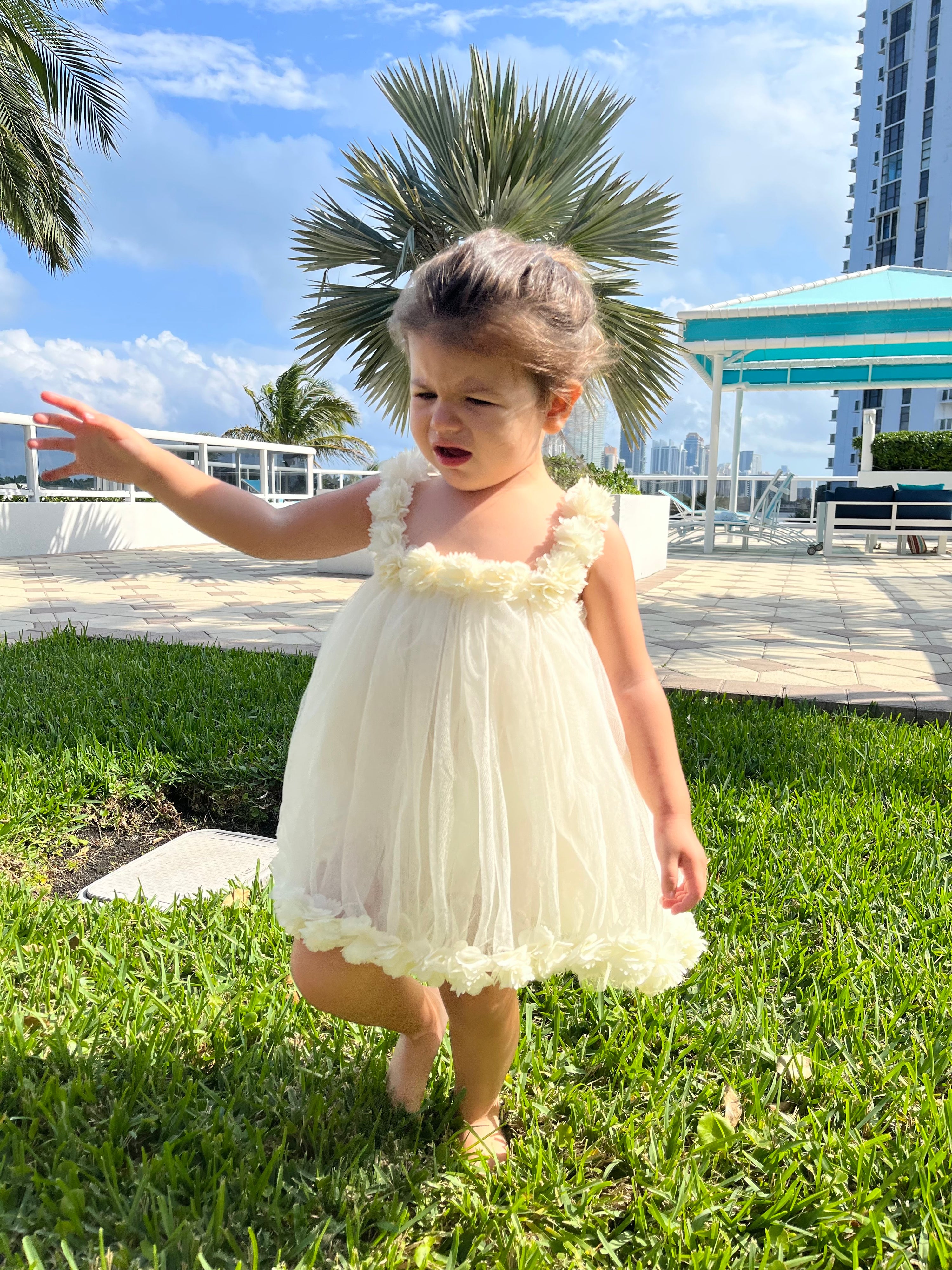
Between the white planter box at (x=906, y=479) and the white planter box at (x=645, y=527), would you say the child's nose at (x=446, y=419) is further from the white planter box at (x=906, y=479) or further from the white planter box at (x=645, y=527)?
the white planter box at (x=906, y=479)

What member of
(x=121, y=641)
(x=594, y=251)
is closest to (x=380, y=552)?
(x=121, y=641)

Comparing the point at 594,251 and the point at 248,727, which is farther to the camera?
the point at 594,251

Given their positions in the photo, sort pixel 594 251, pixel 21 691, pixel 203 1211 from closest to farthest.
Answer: pixel 203 1211, pixel 21 691, pixel 594 251

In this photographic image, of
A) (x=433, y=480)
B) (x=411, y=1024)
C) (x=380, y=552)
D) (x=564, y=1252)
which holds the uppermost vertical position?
(x=433, y=480)

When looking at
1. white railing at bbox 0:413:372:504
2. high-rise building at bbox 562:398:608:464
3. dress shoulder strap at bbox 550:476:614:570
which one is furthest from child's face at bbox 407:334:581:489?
white railing at bbox 0:413:372:504

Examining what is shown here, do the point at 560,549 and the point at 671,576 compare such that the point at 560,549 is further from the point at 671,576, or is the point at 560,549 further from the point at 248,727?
the point at 671,576

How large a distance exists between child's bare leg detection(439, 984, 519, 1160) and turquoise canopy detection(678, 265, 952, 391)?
28.4 ft

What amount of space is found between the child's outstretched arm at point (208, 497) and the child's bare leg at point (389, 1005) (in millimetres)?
595

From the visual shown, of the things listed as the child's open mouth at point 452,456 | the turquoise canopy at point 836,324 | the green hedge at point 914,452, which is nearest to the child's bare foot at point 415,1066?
the child's open mouth at point 452,456

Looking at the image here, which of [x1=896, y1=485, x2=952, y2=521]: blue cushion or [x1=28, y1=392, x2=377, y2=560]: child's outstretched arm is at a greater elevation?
[x1=896, y1=485, x2=952, y2=521]: blue cushion

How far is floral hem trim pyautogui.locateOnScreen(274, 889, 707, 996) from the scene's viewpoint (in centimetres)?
108

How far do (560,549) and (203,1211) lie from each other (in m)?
0.97

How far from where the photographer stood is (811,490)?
25.4 meters

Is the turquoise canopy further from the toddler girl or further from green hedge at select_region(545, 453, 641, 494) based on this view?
the toddler girl
